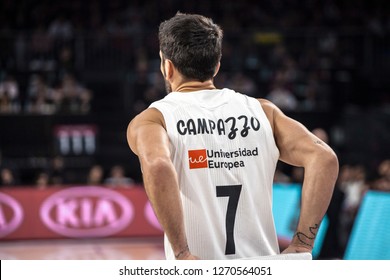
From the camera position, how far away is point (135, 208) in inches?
623

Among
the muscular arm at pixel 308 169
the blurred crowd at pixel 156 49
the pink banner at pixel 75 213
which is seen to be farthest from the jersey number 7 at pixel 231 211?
the blurred crowd at pixel 156 49

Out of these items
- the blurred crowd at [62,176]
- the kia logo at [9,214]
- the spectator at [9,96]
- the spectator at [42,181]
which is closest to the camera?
the kia logo at [9,214]

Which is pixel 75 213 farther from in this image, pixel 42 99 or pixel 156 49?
pixel 156 49

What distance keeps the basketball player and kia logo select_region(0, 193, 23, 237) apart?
12.6 metres

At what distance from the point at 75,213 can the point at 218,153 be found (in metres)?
12.9

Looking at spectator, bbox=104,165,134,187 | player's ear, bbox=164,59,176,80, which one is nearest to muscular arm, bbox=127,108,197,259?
player's ear, bbox=164,59,176,80

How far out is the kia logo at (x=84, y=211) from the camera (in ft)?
50.7

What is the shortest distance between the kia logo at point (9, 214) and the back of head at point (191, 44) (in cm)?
→ 1268

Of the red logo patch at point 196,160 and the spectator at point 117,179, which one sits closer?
the red logo patch at point 196,160

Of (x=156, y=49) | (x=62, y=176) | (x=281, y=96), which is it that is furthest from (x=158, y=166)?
(x=156, y=49)

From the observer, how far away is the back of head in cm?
296

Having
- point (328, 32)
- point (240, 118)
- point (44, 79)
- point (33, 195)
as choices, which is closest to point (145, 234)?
point (33, 195)

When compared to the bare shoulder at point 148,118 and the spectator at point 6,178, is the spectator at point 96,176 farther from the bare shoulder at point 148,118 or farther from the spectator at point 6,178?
the bare shoulder at point 148,118

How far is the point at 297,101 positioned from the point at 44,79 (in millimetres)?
6118
